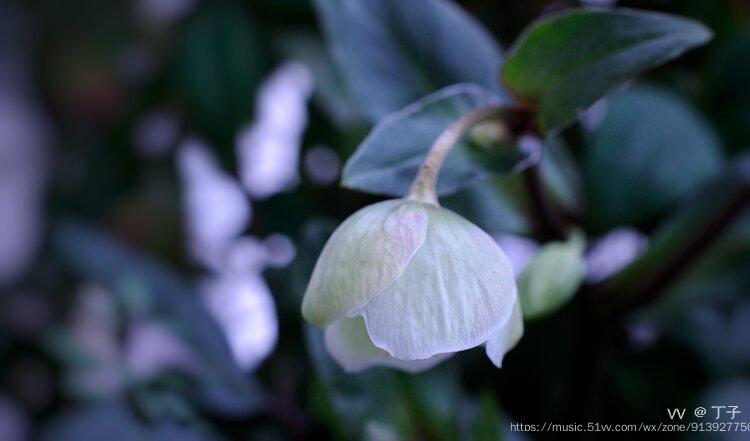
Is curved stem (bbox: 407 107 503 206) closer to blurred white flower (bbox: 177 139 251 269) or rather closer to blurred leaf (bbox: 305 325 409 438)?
blurred leaf (bbox: 305 325 409 438)

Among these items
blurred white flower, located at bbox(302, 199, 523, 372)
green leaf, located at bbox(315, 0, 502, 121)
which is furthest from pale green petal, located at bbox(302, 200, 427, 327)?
green leaf, located at bbox(315, 0, 502, 121)

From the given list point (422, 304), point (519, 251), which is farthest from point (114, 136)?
point (422, 304)

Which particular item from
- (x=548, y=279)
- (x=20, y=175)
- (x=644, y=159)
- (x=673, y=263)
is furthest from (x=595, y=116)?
(x=20, y=175)

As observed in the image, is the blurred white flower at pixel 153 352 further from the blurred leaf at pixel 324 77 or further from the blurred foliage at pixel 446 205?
the blurred leaf at pixel 324 77

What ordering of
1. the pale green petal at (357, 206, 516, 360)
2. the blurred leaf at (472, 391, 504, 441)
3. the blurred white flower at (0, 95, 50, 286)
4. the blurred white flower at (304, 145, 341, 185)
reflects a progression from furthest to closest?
the blurred white flower at (0, 95, 50, 286), the blurred white flower at (304, 145, 341, 185), the blurred leaf at (472, 391, 504, 441), the pale green petal at (357, 206, 516, 360)

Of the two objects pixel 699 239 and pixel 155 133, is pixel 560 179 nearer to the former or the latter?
pixel 699 239

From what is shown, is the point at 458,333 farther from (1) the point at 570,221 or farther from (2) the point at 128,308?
(2) the point at 128,308
